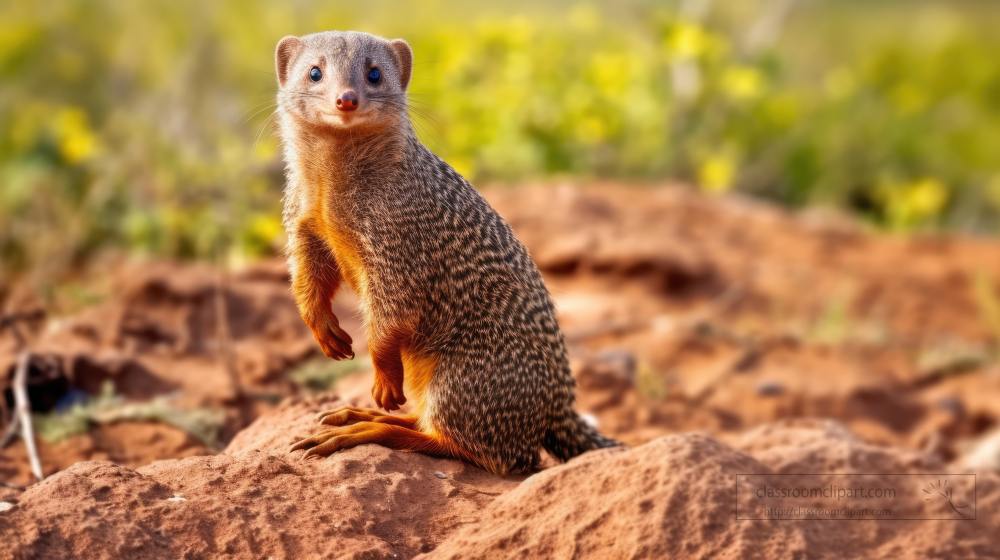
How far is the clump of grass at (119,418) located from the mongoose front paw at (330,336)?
1.02 meters

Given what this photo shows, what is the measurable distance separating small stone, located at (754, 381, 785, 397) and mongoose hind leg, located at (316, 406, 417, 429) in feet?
11.5

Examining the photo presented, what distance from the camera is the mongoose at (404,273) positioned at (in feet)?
11.4

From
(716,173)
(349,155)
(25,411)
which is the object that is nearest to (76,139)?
Answer: (25,411)

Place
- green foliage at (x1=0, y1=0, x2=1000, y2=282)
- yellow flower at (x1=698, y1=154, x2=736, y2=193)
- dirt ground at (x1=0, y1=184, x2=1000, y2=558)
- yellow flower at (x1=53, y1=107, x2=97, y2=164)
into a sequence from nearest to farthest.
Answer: dirt ground at (x1=0, y1=184, x2=1000, y2=558), yellow flower at (x1=53, y1=107, x2=97, y2=164), green foliage at (x1=0, y1=0, x2=1000, y2=282), yellow flower at (x1=698, y1=154, x2=736, y2=193)

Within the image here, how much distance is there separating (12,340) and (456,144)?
4.63 metres

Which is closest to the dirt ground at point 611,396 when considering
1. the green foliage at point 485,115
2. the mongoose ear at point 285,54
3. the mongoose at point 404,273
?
the mongoose at point 404,273

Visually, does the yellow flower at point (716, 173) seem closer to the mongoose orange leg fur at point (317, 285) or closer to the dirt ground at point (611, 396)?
the dirt ground at point (611, 396)

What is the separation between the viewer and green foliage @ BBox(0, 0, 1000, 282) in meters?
8.05

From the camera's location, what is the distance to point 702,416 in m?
5.80

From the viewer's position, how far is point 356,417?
3629 mm

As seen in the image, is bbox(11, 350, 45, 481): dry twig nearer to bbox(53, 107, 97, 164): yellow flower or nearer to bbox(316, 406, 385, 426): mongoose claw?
bbox(316, 406, 385, 426): mongoose claw

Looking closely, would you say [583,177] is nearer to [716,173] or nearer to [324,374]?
[716,173]

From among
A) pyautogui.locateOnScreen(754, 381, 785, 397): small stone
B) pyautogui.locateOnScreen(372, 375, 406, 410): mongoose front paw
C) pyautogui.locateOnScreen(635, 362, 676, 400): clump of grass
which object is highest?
pyautogui.locateOnScreen(372, 375, 406, 410): mongoose front paw

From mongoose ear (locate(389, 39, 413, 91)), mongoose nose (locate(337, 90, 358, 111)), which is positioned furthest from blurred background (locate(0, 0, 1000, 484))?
mongoose nose (locate(337, 90, 358, 111))
